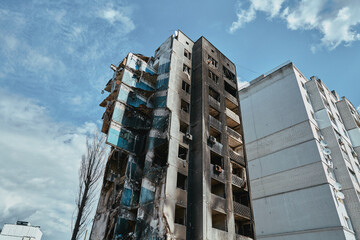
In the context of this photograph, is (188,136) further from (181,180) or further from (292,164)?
(292,164)

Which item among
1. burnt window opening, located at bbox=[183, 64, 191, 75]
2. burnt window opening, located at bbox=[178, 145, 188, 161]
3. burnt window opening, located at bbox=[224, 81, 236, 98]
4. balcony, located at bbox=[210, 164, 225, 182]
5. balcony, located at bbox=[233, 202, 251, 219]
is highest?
burnt window opening, located at bbox=[224, 81, 236, 98]

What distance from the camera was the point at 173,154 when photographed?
70.9ft

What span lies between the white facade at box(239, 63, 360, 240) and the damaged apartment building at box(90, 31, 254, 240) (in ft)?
19.1

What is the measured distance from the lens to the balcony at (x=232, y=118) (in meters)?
29.2

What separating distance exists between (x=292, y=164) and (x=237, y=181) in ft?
33.7

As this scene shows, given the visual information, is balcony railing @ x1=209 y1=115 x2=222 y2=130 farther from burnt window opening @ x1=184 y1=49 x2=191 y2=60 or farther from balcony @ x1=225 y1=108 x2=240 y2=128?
burnt window opening @ x1=184 y1=49 x2=191 y2=60

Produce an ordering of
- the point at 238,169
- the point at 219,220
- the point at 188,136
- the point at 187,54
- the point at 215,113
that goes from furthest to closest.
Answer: the point at 187,54 → the point at 215,113 → the point at 238,169 → the point at 188,136 → the point at 219,220

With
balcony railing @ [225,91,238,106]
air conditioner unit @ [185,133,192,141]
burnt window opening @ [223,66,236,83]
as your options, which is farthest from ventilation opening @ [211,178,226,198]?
burnt window opening @ [223,66,236,83]

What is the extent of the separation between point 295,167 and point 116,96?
2293 cm

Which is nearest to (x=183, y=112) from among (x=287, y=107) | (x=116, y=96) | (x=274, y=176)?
(x=116, y=96)

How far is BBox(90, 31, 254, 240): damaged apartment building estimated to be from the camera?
19.7m

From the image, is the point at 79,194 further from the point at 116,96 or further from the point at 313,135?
the point at 313,135

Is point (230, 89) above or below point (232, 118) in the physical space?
above

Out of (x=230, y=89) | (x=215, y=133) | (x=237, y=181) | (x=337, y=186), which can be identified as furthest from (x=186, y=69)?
(x=337, y=186)
